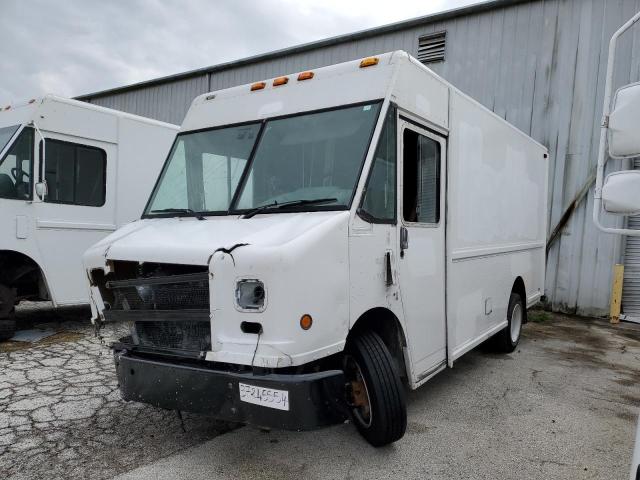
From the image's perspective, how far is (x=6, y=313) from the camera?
6.06m

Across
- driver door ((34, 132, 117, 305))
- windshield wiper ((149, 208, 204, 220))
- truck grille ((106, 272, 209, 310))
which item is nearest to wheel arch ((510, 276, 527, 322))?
windshield wiper ((149, 208, 204, 220))

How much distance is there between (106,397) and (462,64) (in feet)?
29.2

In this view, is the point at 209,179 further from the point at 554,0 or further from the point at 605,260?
the point at 554,0

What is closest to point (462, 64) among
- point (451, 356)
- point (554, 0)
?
point (554, 0)

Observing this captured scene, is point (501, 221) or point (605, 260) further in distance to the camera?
point (605, 260)

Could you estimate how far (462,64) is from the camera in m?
9.99

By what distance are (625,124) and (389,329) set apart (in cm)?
217

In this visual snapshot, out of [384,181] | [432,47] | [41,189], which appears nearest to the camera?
[384,181]

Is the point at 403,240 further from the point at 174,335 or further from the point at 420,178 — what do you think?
the point at 174,335

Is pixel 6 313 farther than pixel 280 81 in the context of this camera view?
Yes

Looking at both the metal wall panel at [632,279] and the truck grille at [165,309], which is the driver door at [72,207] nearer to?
the truck grille at [165,309]

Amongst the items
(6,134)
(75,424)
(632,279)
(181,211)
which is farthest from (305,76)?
(632,279)

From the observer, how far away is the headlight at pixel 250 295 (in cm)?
273

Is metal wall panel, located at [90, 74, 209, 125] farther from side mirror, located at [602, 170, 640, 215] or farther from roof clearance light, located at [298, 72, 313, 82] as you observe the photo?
side mirror, located at [602, 170, 640, 215]
